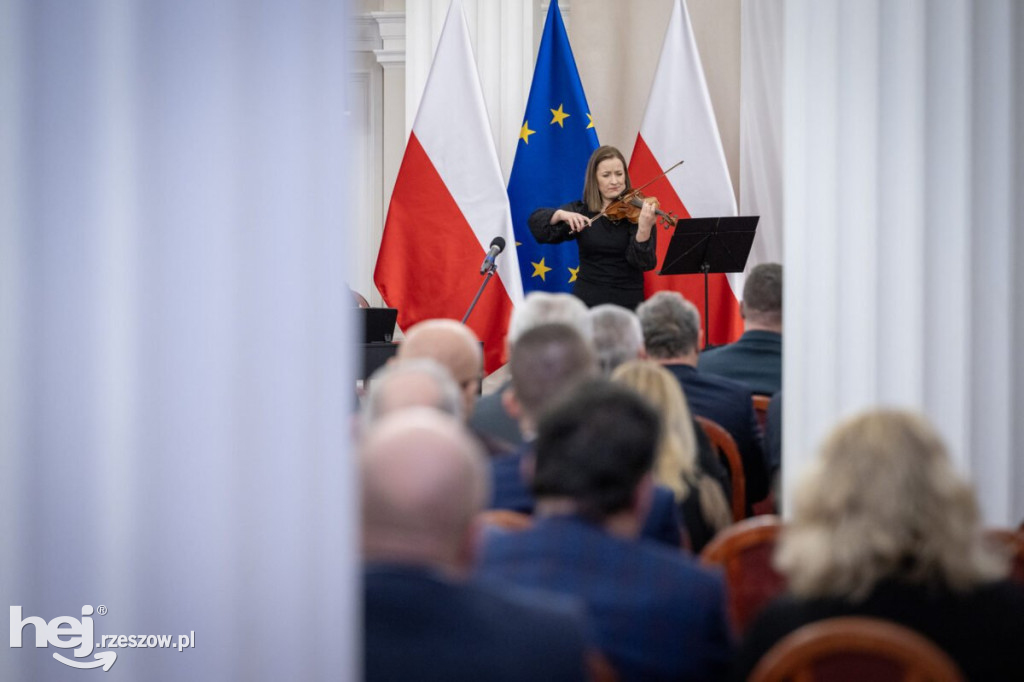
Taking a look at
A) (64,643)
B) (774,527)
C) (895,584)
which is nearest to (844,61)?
(774,527)

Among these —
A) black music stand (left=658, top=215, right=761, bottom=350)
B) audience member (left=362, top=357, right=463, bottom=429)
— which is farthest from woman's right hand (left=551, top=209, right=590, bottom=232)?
audience member (left=362, top=357, right=463, bottom=429)

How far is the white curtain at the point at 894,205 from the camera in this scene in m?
2.67

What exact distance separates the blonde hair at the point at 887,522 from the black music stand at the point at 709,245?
4208mm

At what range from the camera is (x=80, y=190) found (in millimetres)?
1747

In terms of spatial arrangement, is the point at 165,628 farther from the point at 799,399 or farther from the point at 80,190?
the point at 799,399

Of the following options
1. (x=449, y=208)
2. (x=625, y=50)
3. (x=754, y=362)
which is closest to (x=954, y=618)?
(x=754, y=362)

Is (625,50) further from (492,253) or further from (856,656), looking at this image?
(856,656)

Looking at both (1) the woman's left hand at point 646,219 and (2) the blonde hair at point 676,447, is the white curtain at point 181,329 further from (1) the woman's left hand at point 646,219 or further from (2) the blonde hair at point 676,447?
(1) the woman's left hand at point 646,219

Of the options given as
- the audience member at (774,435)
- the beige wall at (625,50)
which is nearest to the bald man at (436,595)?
the audience member at (774,435)

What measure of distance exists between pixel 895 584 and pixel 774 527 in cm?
→ 46

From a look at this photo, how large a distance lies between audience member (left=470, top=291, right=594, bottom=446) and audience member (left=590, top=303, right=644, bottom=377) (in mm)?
56

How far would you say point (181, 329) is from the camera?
68.9 inches

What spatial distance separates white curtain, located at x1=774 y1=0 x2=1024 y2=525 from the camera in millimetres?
2670

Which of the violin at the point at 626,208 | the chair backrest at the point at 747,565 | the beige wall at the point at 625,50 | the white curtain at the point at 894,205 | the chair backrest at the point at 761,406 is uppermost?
the beige wall at the point at 625,50
